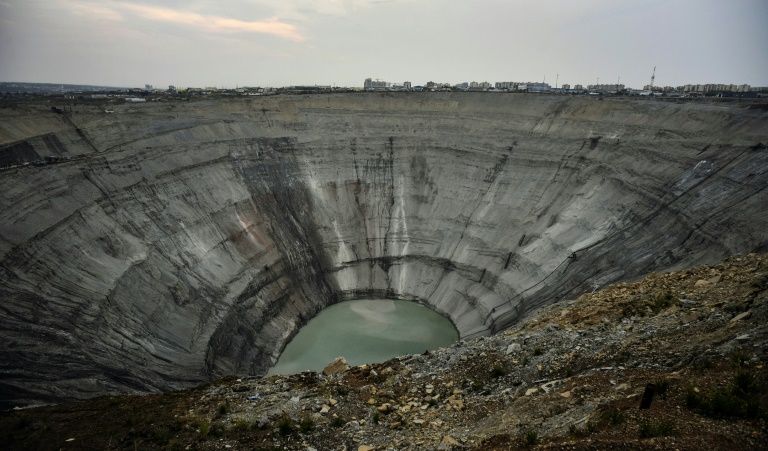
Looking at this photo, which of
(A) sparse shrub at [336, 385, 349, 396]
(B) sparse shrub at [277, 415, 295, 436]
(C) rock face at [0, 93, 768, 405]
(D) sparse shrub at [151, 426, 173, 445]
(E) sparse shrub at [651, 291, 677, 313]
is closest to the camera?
(D) sparse shrub at [151, 426, 173, 445]

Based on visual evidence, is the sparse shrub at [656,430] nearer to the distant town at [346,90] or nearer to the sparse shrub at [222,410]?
the sparse shrub at [222,410]

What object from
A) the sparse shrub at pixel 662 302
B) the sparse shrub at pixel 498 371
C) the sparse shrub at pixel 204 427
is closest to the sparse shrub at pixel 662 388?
the sparse shrub at pixel 498 371

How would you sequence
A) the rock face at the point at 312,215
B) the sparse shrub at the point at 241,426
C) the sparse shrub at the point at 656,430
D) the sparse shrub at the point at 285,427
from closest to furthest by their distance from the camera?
the sparse shrub at the point at 656,430 → the sparse shrub at the point at 285,427 → the sparse shrub at the point at 241,426 → the rock face at the point at 312,215

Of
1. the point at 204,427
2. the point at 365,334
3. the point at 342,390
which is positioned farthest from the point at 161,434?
the point at 365,334

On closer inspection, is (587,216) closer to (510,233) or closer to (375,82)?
(510,233)

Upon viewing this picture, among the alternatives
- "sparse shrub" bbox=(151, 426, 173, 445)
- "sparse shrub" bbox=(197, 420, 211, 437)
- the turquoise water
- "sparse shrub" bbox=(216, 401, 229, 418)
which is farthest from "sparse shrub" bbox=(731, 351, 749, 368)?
the turquoise water

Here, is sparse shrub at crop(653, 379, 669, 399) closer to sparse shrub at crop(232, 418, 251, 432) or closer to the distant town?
sparse shrub at crop(232, 418, 251, 432)
